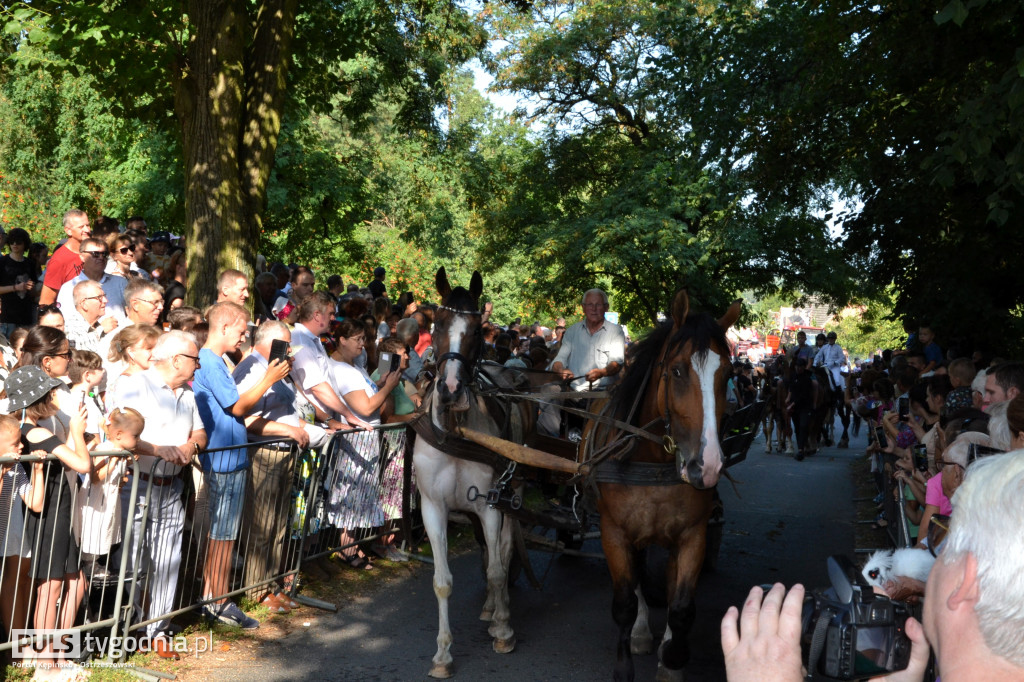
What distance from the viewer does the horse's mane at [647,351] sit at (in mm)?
5688

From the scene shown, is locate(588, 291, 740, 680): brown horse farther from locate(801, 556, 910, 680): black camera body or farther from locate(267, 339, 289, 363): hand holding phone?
locate(801, 556, 910, 680): black camera body

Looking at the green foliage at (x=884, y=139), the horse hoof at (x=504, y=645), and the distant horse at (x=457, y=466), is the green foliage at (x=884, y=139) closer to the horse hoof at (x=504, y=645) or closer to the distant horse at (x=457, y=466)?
the distant horse at (x=457, y=466)

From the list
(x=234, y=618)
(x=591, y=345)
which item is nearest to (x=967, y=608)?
(x=234, y=618)

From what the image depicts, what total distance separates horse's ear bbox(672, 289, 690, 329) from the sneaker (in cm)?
356

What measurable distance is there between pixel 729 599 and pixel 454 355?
3.47 metres

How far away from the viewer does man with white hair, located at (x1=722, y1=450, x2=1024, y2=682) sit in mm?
1429

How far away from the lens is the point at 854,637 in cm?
156

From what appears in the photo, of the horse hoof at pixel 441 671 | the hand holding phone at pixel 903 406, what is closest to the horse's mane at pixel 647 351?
the horse hoof at pixel 441 671

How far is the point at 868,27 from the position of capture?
37.9 feet

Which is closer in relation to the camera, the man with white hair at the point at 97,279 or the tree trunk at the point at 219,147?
the man with white hair at the point at 97,279

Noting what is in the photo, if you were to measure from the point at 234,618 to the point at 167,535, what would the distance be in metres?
1.07

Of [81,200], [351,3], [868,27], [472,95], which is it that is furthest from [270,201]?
[472,95]

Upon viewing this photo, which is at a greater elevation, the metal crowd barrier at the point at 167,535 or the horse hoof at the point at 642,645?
the metal crowd barrier at the point at 167,535

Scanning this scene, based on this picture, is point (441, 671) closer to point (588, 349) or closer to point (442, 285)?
point (442, 285)
